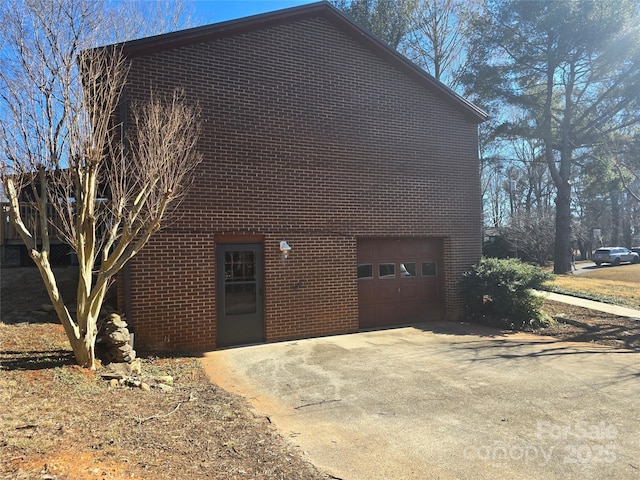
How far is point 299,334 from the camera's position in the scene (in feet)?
30.7

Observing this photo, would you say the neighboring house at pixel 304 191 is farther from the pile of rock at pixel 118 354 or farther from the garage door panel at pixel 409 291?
the pile of rock at pixel 118 354

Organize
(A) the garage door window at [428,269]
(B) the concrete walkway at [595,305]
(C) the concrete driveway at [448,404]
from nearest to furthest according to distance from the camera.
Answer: (C) the concrete driveway at [448,404] → (A) the garage door window at [428,269] → (B) the concrete walkway at [595,305]

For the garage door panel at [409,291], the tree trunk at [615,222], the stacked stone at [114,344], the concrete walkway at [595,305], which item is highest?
the tree trunk at [615,222]

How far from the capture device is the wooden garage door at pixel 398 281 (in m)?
10.6

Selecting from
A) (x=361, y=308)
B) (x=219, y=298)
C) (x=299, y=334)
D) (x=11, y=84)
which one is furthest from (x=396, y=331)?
(x=11, y=84)

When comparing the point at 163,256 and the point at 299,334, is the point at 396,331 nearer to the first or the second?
the point at 299,334

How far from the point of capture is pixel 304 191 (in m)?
9.56

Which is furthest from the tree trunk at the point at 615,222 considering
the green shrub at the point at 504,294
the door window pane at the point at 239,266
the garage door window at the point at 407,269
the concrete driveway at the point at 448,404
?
the door window pane at the point at 239,266

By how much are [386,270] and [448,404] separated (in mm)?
5653

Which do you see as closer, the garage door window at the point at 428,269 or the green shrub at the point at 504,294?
the green shrub at the point at 504,294

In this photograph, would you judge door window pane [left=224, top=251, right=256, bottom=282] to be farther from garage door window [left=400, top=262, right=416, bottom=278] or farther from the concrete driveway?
garage door window [left=400, top=262, right=416, bottom=278]

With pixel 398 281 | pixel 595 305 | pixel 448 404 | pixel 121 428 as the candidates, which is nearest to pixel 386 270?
pixel 398 281

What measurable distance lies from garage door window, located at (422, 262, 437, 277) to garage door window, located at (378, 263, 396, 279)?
0.97 meters

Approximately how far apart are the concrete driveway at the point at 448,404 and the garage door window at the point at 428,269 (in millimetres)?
2653
